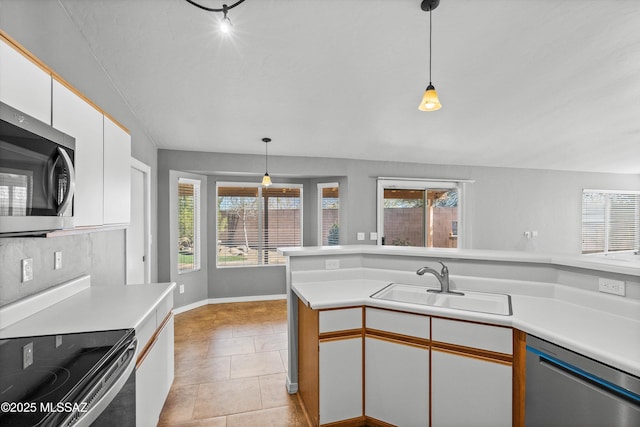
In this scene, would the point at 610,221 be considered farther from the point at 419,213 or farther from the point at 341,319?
the point at 341,319

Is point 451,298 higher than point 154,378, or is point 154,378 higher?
point 451,298

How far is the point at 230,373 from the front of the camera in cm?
278

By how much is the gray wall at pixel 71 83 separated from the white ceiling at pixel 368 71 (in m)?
0.16

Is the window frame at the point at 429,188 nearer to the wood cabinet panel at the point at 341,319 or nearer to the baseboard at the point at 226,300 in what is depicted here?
the baseboard at the point at 226,300

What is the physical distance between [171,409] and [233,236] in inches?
124

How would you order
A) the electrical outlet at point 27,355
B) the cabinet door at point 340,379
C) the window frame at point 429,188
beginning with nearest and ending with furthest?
the electrical outlet at point 27,355
the cabinet door at point 340,379
the window frame at point 429,188

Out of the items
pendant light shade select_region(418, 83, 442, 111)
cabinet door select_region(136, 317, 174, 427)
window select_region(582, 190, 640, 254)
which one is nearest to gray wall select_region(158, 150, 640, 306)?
window select_region(582, 190, 640, 254)

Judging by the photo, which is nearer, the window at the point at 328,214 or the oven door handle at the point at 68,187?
the oven door handle at the point at 68,187

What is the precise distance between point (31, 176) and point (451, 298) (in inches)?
93.0

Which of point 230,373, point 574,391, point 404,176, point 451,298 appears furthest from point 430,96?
point 404,176

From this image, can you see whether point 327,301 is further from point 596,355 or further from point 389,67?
point 389,67

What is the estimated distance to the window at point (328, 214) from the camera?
16.9ft

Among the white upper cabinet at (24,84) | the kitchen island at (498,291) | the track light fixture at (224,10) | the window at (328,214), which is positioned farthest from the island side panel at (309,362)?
the window at (328,214)

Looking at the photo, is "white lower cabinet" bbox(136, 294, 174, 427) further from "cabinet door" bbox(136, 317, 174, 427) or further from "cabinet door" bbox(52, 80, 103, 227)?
"cabinet door" bbox(52, 80, 103, 227)
